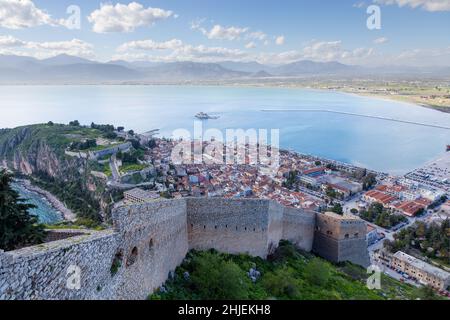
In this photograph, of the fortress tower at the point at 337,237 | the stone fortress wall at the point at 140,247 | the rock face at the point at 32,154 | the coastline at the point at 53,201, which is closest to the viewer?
the stone fortress wall at the point at 140,247

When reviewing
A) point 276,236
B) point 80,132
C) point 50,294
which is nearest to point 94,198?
point 80,132

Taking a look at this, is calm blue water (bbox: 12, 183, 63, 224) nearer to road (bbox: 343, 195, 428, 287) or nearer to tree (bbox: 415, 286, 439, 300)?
road (bbox: 343, 195, 428, 287)

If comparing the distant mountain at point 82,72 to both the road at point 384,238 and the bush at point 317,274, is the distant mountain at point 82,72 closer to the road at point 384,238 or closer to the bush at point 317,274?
the road at point 384,238

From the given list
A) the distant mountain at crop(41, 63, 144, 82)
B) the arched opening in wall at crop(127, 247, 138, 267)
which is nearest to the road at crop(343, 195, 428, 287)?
the arched opening in wall at crop(127, 247, 138, 267)

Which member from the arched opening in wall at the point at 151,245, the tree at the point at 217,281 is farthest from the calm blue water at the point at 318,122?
the arched opening in wall at the point at 151,245

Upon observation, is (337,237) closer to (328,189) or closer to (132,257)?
(132,257)
